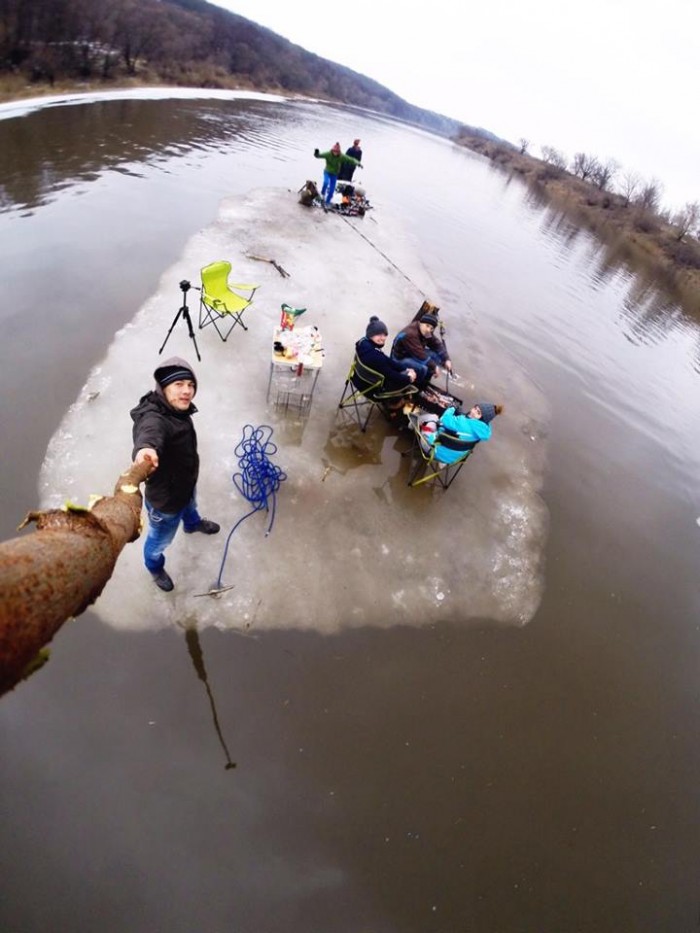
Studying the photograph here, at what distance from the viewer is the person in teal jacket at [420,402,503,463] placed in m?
4.88

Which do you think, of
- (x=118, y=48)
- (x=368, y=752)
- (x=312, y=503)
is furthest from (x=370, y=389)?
(x=118, y=48)

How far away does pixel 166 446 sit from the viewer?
307cm

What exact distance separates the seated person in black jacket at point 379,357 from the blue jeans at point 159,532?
272 centimetres

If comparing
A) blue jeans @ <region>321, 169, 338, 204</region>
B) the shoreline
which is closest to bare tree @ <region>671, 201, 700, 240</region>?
the shoreline

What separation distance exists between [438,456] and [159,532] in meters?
3.17

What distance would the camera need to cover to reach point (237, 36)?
55.6m

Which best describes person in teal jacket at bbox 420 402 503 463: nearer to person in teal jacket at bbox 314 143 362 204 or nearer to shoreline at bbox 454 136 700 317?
person in teal jacket at bbox 314 143 362 204

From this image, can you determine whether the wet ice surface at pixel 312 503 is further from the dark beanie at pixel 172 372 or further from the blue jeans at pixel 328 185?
the blue jeans at pixel 328 185

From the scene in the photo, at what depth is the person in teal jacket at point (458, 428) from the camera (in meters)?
4.88

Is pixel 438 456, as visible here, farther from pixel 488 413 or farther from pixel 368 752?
pixel 368 752

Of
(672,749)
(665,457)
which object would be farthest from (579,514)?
(665,457)

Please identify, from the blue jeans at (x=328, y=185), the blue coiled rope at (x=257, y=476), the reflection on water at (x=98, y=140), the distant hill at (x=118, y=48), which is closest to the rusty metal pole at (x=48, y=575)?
the blue coiled rope at (x=257, y=476)

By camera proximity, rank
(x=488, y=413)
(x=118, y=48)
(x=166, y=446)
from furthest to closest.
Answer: (x=118, y=48) → (x=488, y=413) → (x=166, y=446)

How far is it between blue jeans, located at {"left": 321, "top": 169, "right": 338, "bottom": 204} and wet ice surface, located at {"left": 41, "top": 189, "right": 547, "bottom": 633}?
24.5 ft
